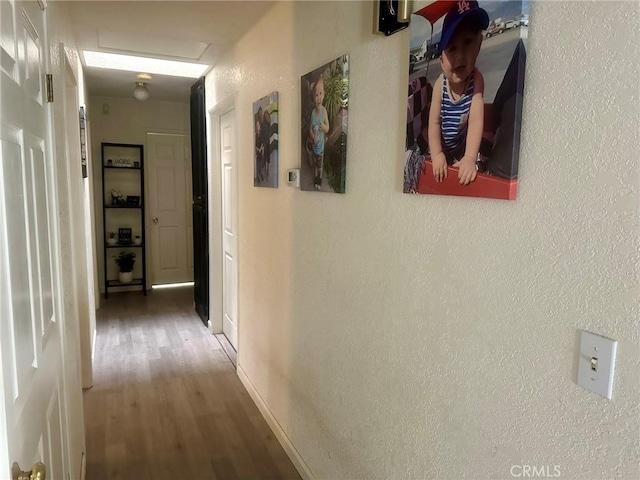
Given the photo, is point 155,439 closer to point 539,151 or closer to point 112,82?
point 539,151

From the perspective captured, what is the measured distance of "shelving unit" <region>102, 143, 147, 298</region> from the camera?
5211 millimetres

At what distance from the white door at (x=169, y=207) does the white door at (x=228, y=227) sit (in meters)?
1.99

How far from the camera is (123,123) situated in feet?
17.0

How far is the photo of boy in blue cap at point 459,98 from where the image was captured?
3.37 ft

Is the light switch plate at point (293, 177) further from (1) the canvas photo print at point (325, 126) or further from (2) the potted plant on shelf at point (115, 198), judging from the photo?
(2) the potted plant on shelf at point (115, 198)

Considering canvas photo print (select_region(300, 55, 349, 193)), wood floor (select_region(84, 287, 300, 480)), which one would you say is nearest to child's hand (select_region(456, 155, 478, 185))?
canvas photo print (select_region(300, 55, 349, 193))

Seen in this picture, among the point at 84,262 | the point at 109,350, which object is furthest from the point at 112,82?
the point at 109,350

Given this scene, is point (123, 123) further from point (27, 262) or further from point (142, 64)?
point (27, 262)

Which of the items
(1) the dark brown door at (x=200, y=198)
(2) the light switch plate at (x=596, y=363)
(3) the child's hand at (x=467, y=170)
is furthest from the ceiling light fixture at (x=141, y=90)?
(2) the light switch plate at (x=596, y=363)

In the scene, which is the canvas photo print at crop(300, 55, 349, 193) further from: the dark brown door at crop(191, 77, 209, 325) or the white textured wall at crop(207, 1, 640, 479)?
the dark brown door at crop(191, 77, 209, 325)

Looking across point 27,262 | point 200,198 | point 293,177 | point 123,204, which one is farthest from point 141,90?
point 27,262

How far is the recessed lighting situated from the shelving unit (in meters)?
1.61

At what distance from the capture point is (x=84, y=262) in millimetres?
2963

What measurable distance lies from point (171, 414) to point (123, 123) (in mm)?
3777
